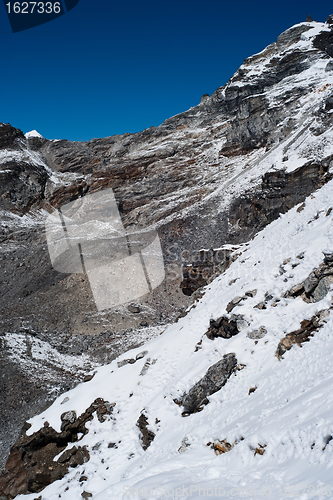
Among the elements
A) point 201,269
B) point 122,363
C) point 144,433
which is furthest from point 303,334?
point 201,269

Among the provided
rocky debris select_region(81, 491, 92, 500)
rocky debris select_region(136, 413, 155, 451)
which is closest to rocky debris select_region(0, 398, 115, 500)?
rocky debris select_region(81, 491, 92, 500)

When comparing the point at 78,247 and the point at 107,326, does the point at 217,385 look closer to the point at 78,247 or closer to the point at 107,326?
the point at 107,326

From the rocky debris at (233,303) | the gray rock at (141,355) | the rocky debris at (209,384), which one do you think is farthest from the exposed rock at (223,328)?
the gray rock at (141,355)

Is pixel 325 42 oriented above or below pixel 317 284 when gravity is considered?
above

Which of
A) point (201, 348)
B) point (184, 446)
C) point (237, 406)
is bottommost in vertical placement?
point (184, 446)

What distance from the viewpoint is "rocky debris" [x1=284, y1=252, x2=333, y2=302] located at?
897 cm

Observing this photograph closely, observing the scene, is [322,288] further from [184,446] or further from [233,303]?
[184,446]

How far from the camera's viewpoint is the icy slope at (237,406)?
4969mm

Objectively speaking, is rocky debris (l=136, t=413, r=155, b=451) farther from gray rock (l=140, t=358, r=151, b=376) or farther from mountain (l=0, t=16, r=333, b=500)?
gray rock (l=140, t=358, r=151, b=376)

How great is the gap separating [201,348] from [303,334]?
4.48 metres

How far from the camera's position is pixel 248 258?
1656 cm

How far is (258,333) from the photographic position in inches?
378

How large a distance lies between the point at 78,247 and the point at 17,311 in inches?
→ 527

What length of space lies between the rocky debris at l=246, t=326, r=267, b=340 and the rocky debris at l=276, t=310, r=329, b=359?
44.0 inches
